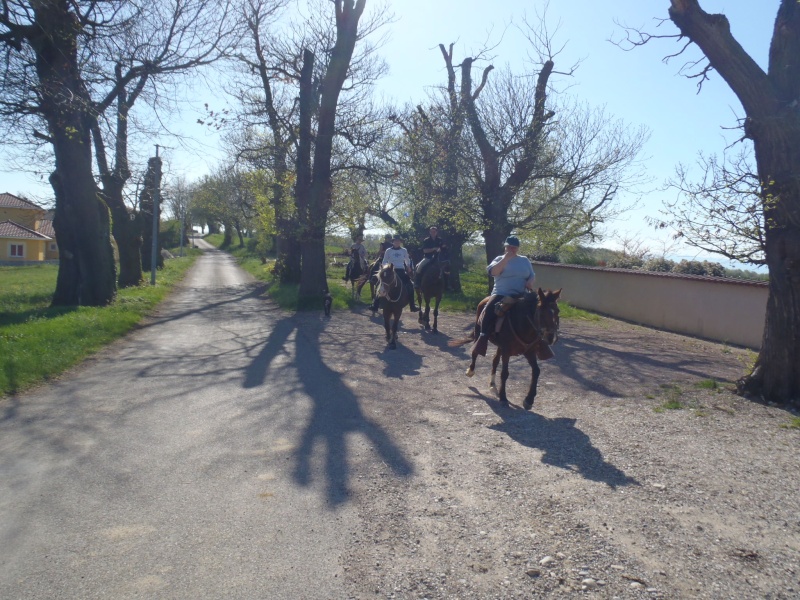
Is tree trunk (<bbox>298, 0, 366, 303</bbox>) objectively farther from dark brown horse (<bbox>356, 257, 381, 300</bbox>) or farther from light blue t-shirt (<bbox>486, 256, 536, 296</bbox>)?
light blue t-shirt (<bbox>486, 256, 536, 296</bbox>)

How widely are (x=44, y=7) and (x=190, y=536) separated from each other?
461 inches

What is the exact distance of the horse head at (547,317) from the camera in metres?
8.55

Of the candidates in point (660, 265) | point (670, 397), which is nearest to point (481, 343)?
point (670, 397)

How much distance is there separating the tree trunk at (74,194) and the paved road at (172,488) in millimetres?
6660

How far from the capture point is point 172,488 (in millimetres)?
5805

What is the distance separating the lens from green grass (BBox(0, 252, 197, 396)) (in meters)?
10.1

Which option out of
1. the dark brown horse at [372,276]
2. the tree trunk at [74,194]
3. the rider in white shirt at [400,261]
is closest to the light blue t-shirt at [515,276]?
the rider in white shirt at [400,261]

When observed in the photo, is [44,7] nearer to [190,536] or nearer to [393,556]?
[190,536]

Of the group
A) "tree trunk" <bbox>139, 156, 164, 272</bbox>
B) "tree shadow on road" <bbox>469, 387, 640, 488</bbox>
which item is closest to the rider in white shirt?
"tree shadow on road" <bbox>469, 387, 640, 488</bbox>

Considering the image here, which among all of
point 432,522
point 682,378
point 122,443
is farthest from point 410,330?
point 432,522

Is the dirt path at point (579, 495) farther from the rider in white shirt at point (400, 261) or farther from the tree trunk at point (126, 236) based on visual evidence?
the tree trunk at point (126, 236)

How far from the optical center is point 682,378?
11273 millimetres

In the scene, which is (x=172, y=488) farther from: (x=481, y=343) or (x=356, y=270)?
(x=356, y=270)

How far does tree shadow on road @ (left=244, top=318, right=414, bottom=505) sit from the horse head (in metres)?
2.52
